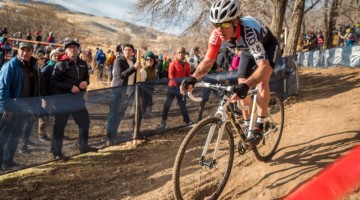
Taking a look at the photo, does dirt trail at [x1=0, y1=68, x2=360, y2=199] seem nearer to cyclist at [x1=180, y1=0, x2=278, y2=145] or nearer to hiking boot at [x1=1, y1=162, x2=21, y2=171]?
hiking boot at [x1=1, y1=162, x2=21, y2=171]

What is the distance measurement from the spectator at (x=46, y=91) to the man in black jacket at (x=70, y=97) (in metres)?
0.13

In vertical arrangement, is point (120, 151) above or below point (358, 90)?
below

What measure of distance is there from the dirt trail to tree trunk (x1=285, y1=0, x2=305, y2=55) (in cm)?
561

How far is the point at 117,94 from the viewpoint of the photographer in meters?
6.46

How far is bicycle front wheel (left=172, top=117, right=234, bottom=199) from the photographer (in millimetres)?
3483

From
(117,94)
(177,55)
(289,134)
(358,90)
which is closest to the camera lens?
(289,134)

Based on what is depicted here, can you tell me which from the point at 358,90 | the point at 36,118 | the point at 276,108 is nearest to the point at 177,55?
the point at 276,108

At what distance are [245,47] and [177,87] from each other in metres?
3.53

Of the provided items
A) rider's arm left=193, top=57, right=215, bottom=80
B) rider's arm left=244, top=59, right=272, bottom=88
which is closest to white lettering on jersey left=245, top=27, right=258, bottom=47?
rider's arm left=244, top=59, right=272, bottom=88

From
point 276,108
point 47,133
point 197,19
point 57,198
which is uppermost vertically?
point 197,19

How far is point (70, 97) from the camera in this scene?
5598 mm

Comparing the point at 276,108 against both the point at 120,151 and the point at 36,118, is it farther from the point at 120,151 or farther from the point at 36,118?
the point at 36,118

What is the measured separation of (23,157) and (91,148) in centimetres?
130

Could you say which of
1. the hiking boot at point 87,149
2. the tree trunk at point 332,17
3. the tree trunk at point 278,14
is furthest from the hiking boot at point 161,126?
the tree trunk at point 332,17
